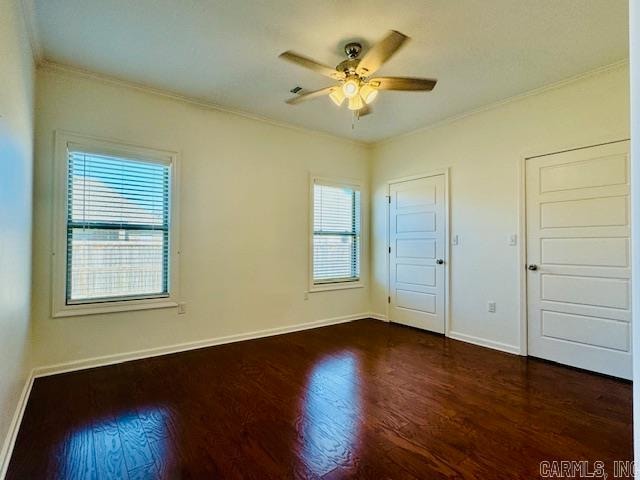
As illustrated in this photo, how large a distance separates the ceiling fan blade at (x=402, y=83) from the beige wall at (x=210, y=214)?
1949 millimetres

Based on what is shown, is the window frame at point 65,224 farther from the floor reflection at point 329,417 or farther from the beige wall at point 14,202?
the floor reflection at point 329,417

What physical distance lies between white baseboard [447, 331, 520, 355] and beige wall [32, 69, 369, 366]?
4.92ft

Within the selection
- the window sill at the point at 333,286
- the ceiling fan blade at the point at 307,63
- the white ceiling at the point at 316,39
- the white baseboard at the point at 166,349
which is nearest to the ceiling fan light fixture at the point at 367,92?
the ceiling fan blade at the point at 307,63

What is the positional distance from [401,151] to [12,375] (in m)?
4.54

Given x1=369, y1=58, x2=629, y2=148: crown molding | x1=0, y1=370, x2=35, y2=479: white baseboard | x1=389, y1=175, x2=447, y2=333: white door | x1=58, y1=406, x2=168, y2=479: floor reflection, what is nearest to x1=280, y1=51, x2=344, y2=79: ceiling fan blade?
x1=369, y1=58, x2=629, y2=148: crown molding

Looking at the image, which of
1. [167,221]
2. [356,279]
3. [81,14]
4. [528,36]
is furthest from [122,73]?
[356,279]

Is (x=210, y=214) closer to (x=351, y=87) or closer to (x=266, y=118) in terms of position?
(x=266, y=118)

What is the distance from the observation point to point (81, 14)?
92.4 inches

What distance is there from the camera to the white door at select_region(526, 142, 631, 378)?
2945mm

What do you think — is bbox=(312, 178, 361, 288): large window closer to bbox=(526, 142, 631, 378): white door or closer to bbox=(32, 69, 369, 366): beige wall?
bbox=(32, 69, 369, 366): beige wall

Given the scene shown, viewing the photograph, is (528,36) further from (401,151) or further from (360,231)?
(360,231)

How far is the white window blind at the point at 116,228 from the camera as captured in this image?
309 cm

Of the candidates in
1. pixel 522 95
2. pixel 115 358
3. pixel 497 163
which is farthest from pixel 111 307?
pixel 522 95

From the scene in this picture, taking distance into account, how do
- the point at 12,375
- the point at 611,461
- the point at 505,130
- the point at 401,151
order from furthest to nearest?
1. the point at 401,151
2. the point at 505,130
3. the point at 12,375
4. the point at 611,461
